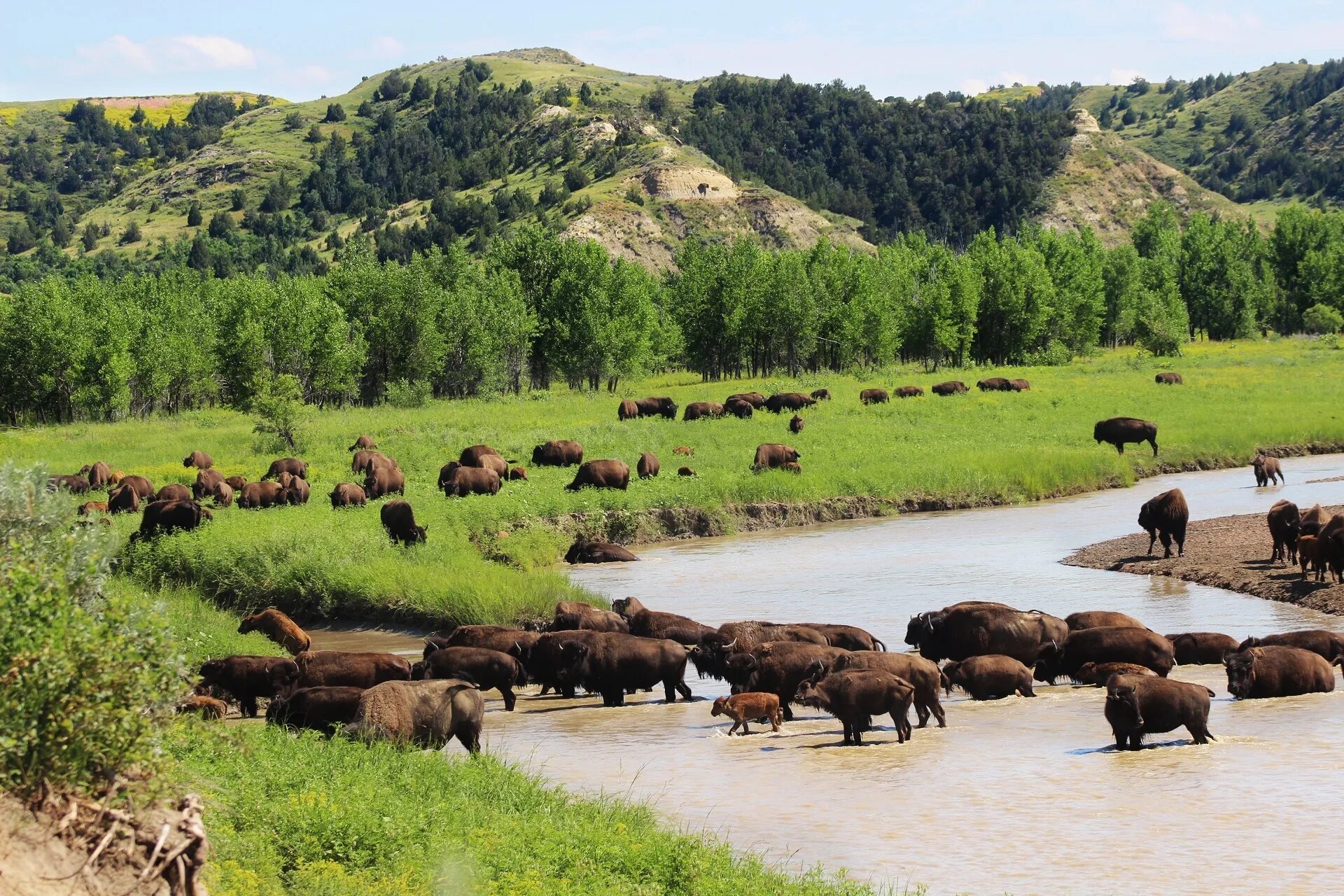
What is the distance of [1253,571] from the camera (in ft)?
76.1

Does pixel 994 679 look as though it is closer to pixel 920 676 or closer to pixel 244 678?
pixel 920 676

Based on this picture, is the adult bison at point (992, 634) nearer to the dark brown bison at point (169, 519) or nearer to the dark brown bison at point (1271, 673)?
the dark brown bison at point (1271, 673)

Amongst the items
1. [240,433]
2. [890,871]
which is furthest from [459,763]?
[240,433]

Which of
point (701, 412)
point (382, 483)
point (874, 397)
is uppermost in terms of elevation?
point (874, 397)

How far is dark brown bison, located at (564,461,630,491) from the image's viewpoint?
111 feet

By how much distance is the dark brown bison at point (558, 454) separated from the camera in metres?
39.2

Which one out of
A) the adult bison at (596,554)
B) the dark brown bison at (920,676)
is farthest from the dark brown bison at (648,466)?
the dark brown bison at (920,676)

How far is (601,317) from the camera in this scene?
8112 centimetres

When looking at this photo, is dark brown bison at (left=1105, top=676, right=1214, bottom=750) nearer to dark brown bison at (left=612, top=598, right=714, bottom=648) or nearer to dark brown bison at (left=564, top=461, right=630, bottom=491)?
dark brown bison at (left=612, top=598, right=714, bottom=648)

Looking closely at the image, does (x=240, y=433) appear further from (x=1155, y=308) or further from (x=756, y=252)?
(x=1155, y=308)

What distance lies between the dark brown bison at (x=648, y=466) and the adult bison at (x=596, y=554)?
7.76 meters

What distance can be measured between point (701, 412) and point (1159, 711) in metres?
40.1

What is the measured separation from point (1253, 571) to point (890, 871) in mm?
15765

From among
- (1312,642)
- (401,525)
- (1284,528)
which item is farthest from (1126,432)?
(1312,642)
